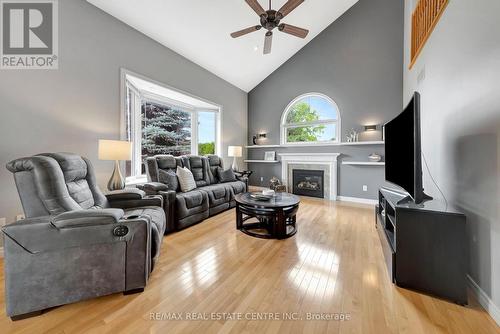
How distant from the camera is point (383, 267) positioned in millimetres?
1849

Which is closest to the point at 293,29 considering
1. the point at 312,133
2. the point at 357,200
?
the point at 312,133

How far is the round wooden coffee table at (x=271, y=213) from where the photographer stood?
2.38 m

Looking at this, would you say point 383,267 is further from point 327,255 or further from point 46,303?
point 46,303

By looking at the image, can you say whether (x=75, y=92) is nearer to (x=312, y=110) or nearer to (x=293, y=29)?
(x=293, y=29)

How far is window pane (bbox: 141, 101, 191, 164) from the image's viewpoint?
383 centimetres

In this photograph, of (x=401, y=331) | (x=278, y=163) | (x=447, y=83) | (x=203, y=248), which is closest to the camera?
(x=401, y=331)

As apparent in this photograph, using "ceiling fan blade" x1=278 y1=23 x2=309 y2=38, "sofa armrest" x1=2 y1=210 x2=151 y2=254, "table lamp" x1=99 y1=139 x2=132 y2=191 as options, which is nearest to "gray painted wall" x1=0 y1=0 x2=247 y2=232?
"table lamp" x1=99 y1=139 x2=132 y2=191

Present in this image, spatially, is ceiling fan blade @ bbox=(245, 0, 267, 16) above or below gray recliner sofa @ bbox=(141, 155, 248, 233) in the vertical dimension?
above

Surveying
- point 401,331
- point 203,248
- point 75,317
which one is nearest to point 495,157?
point 401,331

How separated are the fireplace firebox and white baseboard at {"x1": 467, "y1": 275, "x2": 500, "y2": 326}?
3347mm

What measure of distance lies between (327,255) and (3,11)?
13.8ft

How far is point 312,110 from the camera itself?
5113 mm

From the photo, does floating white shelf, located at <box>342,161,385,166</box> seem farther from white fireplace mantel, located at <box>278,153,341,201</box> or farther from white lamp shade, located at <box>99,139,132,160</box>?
white lamp shade, located at <box>99,139,132,160</box>

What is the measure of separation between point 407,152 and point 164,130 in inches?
161
